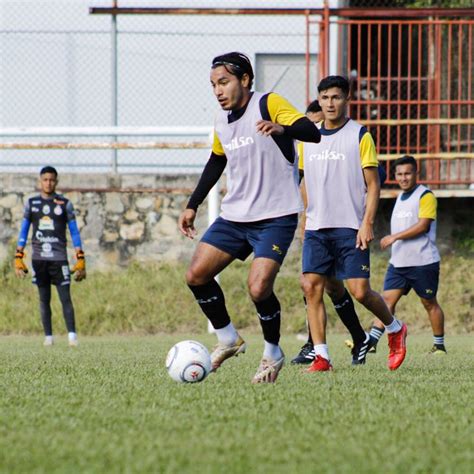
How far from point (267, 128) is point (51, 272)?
25.1 ft

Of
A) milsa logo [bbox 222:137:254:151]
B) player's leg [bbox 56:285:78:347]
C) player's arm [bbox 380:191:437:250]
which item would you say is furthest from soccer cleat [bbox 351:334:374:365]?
player's leg [bbox 56:285:78:347]

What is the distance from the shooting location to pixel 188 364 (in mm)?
6793

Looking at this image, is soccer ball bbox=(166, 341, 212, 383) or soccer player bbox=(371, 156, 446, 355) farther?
soccer player bbox=(371, 156, 446, 355)

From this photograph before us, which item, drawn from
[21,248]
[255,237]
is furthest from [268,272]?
[21,248]

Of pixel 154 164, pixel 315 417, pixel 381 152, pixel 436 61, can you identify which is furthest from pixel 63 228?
pixel 315 417

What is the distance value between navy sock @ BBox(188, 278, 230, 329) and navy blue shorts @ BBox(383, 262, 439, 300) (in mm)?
4546

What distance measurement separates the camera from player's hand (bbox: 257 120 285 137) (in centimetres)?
660

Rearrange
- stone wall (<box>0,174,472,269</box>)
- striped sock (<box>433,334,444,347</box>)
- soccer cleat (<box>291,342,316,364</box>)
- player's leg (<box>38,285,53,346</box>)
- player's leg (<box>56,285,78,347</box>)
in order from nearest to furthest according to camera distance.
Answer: soccer cleat (<box>291,342,316,364</box>), striped sock (<box>433,334,444,347</box>), player's leg (<box>56,285,78,347</box>), player's leg (<box>38,285,53,346</box>), stone wall (<box>0,174,472,269</box>)

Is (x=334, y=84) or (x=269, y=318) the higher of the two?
Result: (x=334, y=84)

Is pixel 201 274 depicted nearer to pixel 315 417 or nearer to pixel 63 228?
pixel 315 417

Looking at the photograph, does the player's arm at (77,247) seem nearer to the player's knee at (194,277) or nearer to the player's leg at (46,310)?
the player's leg at (46,310)

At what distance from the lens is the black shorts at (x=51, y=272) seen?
13.7 m

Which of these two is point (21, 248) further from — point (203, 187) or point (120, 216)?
point (203, 187)

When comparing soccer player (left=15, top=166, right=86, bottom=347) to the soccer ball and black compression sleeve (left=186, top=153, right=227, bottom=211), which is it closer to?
black compression sleeve (left=186, top=153, right=227, bottom=211)
